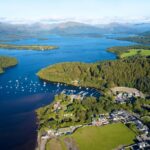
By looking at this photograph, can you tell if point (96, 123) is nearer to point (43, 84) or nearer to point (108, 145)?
point (108, 145)

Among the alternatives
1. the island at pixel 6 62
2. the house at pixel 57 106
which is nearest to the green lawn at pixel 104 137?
the house at pixel 57 106

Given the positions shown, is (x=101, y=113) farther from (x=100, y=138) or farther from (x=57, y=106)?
(x=100, y=138)

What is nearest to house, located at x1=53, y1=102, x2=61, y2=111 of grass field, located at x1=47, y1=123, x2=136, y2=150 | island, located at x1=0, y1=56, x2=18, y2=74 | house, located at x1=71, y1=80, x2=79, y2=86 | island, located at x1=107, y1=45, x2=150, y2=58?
grass field, located at x1=47, y1=123, x2=136, y2=150

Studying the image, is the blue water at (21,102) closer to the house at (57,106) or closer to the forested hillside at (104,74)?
the house at (57,106)

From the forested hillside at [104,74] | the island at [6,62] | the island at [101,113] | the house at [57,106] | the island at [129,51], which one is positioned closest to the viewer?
the island at [101,113]

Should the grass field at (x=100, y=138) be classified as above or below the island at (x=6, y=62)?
above

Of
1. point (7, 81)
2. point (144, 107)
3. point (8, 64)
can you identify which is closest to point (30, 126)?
point (144, 107)

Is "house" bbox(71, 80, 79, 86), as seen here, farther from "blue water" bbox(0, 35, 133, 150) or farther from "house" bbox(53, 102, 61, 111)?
"house" bbox(53, 102, 61, 111)

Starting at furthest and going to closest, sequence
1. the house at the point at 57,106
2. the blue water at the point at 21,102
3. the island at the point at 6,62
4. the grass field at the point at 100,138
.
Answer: the island at the point at 6,62, the house at the point at 57,106, the blue water at the point at 21,102, the grass field at the point at 100,138

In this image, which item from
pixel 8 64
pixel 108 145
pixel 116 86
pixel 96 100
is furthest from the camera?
pixel 8 64
